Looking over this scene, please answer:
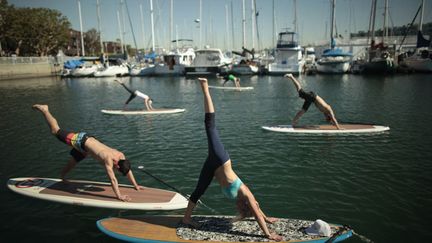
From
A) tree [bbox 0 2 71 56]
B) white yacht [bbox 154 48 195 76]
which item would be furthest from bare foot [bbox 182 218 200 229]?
tree [bbox 0 2 71 56]

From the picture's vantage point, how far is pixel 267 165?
10.9 metres

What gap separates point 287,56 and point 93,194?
166 feet

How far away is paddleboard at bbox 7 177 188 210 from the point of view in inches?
298

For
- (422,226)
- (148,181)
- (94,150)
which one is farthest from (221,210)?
(422,226)

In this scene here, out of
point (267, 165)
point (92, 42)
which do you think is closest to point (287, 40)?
point (267, 165)

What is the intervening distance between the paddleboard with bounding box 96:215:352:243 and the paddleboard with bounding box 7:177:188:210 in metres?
0.58

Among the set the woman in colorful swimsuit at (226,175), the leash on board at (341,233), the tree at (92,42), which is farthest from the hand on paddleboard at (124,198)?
the tree at (92,42)

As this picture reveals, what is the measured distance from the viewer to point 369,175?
9828 mm

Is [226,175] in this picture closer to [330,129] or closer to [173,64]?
[330,129]

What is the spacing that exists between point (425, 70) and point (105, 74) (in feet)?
190

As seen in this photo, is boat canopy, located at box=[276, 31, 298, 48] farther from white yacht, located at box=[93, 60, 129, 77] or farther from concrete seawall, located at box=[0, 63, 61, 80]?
concrete seawall, located at box=[0, 63, 61, 80]

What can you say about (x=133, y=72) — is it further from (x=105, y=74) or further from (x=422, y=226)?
(x=422, y=226)

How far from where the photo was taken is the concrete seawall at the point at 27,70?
57.6 meters

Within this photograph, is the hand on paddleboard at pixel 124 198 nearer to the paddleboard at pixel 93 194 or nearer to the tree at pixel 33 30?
the paddleboard at pixel 93 194
